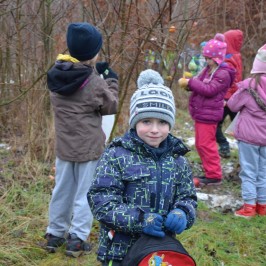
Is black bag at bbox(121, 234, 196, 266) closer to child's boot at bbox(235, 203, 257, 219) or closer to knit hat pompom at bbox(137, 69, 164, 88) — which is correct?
knit hat pompom at bbox(137, 69, 164, 88)

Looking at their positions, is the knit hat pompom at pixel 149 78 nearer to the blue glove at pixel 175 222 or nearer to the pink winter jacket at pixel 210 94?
the blue glove at pixel 175 222

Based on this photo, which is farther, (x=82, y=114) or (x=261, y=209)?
(x=261, y=209)

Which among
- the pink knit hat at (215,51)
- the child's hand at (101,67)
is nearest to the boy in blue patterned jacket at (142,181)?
the child's hand at (101,67)

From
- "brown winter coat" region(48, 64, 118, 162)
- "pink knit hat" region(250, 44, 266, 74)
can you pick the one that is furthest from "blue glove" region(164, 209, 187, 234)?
"pink knit hat" region(250, 44, 266, 74)

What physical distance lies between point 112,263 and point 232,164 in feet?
14.9

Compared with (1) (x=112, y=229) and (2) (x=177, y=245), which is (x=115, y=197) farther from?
(2) (x=177, y=245)

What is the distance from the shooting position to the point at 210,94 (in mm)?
5180

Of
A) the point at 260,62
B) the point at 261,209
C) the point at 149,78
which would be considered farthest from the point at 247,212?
the point at 149,78

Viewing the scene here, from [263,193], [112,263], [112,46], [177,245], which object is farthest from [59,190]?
[112,46]

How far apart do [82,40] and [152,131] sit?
1.39 m

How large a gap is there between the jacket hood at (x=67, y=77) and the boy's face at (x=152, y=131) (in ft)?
3.94

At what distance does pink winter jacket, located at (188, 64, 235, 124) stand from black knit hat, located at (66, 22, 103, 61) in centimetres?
202

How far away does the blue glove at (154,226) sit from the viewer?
2.03 metres

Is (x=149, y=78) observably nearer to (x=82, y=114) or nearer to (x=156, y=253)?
(x=156, y=253)
